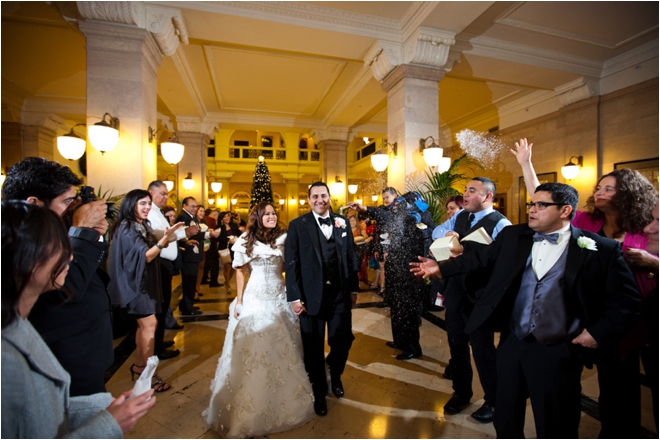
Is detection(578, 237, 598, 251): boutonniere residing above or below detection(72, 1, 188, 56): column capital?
below

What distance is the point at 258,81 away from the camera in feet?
29.1

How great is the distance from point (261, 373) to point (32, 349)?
1.84 meters

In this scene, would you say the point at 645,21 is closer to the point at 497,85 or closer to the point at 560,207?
the point at 497,85

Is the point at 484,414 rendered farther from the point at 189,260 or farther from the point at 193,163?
the point at 193,163

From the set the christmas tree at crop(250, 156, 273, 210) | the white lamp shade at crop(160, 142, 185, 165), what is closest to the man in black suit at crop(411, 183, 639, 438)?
the white lamp shade at crop(160, 142, 185, 165)

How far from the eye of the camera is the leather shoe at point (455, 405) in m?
2.81

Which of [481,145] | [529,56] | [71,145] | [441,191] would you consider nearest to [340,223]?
[441,191]

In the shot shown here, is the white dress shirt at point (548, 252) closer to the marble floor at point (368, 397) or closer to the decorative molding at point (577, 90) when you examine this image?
the marble floor at point (368, 397)

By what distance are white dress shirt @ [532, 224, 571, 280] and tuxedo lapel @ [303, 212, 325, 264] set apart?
1709 millimetres

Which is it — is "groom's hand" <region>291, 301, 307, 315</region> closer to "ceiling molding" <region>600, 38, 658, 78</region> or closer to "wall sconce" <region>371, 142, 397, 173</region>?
"wall sconce" <region>371, 142, 397, 173</region>

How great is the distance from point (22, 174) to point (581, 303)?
3226 millimetres

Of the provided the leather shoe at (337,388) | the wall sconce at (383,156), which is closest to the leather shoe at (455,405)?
the leather shoe at (337,388)

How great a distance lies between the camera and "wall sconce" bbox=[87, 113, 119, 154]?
454 cm

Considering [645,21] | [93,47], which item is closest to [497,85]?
[645,21]
